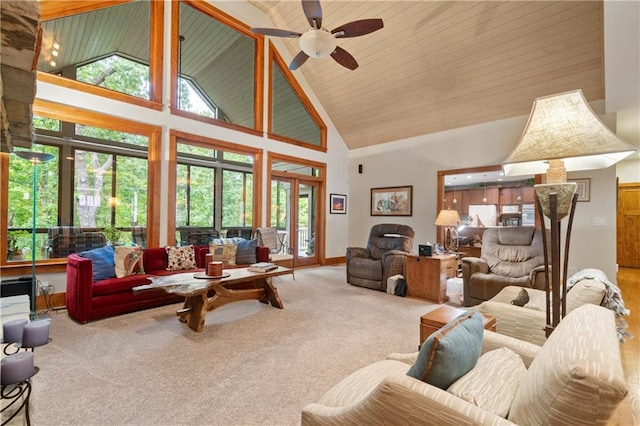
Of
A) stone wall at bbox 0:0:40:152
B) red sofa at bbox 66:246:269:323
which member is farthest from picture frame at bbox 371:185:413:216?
stone wall at bbox 0:0:40:152

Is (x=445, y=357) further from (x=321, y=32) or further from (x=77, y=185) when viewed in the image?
(x=77, y=185)

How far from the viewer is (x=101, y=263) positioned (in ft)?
11.4

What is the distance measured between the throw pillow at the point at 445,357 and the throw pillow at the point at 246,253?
4.05m

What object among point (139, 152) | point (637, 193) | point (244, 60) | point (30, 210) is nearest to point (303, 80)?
point (244, 60)

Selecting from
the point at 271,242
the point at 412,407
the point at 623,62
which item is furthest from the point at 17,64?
the point at 271,242

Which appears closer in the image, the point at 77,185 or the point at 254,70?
the point at 77,185

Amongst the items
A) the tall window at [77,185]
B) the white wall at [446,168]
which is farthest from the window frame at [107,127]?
the white wall at [446,168]

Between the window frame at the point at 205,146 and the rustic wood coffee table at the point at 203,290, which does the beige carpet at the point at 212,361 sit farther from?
the window frame at the point at 205,146

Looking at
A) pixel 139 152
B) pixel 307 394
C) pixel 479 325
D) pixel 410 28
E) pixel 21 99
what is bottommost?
pixel 307 394

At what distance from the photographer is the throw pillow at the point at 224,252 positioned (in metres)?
4.55

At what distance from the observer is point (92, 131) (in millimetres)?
4164

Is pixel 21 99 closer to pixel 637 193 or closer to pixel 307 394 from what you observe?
pixel 307 394

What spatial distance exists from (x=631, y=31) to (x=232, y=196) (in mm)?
5613

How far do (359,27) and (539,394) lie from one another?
3.64 m
